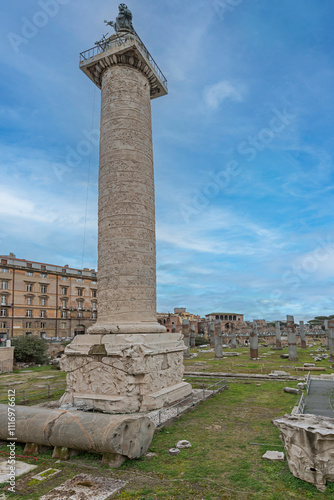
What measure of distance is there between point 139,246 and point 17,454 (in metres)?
6.53

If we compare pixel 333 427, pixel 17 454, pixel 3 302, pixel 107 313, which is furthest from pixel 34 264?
pixel 333 427

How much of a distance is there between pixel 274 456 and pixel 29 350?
24.6 m

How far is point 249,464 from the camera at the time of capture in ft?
20.9

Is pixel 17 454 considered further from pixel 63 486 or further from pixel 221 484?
pixel 221 484

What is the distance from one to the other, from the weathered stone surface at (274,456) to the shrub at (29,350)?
24.4 m

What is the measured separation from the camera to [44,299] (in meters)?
46.9

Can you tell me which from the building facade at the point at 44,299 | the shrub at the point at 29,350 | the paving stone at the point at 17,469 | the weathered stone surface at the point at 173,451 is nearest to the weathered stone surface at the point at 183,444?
the weathered stone surface at the point at 173,451

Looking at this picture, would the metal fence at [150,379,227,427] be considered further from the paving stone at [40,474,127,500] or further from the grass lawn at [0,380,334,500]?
the paving stone at [40,474,127,500]

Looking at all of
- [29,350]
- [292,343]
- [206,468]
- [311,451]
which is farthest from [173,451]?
[29,350]

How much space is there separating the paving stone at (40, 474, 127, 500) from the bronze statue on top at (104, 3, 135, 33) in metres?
14.5

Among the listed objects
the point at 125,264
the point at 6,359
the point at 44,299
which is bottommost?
the point at 6,359

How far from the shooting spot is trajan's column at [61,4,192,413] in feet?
32.7

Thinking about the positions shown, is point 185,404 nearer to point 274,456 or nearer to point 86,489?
point 274,456

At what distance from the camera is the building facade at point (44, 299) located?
42.9 metres
